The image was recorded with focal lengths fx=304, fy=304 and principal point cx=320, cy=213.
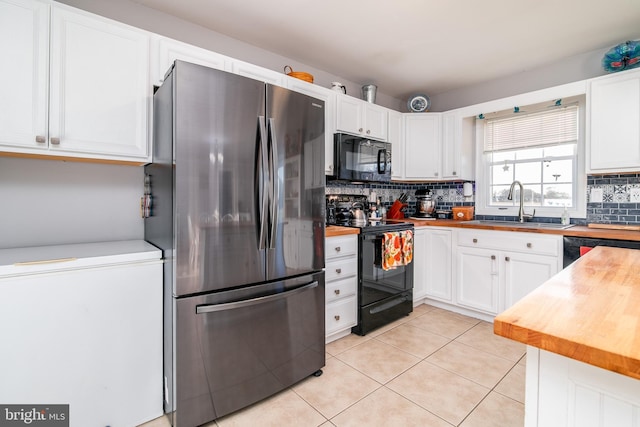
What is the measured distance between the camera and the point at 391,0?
2.09 m

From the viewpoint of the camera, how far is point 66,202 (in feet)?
6.16

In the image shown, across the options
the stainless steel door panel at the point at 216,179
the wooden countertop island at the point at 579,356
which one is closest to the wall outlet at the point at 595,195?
the wooden countertop island at the point at 579,356

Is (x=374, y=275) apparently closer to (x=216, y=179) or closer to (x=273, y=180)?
(x=273, y=180)

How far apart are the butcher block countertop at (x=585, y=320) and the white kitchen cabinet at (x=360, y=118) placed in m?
2.28

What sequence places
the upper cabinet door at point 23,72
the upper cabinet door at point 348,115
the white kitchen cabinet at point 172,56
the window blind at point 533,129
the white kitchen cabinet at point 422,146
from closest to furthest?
the upper cabinet door at point 23,72, the white kitchen cabinet at point 172,56, the upper cabinet door at point 348,115, the window blind at point 533,129, the white kitchen cabinet at point 422,146

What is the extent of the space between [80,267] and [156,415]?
0.89 meters

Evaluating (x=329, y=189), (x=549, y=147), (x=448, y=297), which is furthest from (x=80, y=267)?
(x=549, y=147)

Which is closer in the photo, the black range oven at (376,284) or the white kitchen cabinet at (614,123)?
the white kitchen cabinet at (614,123)

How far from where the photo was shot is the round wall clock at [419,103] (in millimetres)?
3715

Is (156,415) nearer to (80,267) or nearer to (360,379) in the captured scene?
(80,267)

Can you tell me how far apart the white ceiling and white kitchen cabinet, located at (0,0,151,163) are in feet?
2.38

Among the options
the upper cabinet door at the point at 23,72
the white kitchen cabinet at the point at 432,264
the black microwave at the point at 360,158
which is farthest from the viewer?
the white kitchen cabinet at the point at 432,264

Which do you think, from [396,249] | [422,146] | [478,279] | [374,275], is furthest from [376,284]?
[422,146]

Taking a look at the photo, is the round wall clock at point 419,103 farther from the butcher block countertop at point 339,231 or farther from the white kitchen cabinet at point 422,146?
the butcher block countertop at point 339,231
